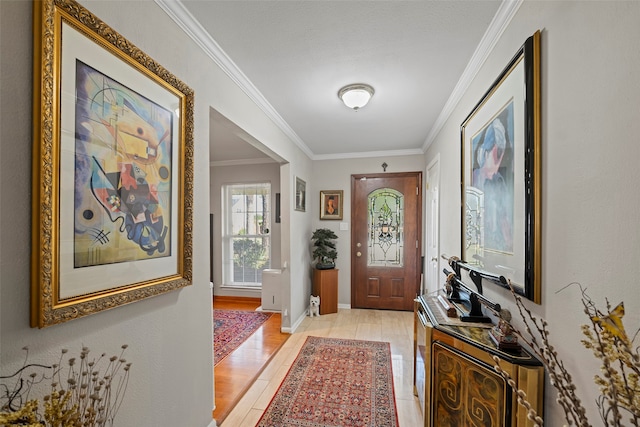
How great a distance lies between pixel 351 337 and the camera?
127 inches

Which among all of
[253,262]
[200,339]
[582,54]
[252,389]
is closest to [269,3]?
[582,54]

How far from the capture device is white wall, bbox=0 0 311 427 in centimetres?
78

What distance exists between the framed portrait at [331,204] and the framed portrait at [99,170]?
3.10 m

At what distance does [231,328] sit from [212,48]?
3.18m

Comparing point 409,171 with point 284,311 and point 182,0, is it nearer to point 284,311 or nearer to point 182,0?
point 284,311

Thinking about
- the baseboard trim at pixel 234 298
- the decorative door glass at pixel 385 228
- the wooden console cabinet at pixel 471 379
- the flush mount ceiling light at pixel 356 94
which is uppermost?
the flush mount ceiling light at pixel 356 94

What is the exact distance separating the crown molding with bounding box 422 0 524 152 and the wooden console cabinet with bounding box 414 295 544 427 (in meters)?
1.59

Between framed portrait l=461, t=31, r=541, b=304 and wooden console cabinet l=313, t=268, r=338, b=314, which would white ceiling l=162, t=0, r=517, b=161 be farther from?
wooden console cabinet l=313, t=268, r=338, b=314

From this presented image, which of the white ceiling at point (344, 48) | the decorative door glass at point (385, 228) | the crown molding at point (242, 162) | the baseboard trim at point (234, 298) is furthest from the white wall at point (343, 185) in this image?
the white ceiling at point (344, 48)

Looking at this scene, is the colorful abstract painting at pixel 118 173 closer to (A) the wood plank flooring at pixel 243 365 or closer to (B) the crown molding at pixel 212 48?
(B) the crown molding at pixel 212 48

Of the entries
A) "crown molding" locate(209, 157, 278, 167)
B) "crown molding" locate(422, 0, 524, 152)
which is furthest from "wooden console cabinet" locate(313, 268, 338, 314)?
"crown molding" locate(422, 0, 524, 152)

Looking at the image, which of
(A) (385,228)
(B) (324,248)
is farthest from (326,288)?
(A) (385,228)

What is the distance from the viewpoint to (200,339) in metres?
1.66

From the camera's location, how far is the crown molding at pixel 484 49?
137 centimetres
